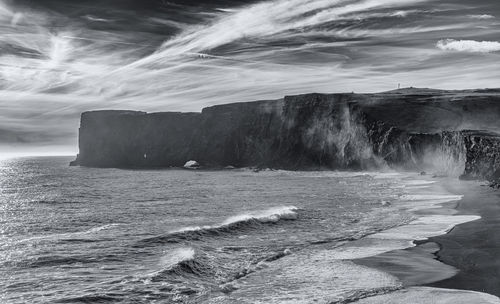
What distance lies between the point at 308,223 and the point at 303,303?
17.5 meters

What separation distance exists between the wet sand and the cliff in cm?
2692

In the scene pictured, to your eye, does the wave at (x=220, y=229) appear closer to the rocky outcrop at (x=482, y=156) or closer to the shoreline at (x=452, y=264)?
the shoreline at (x=452, y=264)

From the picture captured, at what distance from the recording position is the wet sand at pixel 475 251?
15188 millimetres

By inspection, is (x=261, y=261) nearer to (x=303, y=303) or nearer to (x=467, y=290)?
(x=303, y=303)

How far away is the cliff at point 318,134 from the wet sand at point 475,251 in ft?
88.3

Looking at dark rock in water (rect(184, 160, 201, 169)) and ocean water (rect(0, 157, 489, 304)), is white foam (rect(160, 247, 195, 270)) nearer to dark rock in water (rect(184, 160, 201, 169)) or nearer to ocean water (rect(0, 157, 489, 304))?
ocean water (rect(0, 157, 489, 304))

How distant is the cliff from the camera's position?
267ft

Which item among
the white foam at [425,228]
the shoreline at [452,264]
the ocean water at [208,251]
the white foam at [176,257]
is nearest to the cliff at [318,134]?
the white foam at [425,228]

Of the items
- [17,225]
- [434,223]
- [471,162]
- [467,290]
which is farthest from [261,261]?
[471,162]

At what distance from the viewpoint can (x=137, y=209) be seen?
141 feet

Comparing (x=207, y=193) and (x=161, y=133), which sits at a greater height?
(x=161, y=133)

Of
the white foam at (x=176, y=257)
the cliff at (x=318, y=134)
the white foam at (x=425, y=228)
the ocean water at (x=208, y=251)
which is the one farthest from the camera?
the cliff at (x=318, y=134)

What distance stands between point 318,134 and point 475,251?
321ft

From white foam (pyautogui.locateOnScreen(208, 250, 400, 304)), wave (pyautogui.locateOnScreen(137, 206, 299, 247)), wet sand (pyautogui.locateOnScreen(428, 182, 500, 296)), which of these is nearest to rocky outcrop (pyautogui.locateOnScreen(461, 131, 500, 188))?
wet sand (pyautogui.locateOnScreen(428, 182, 500, 296))
